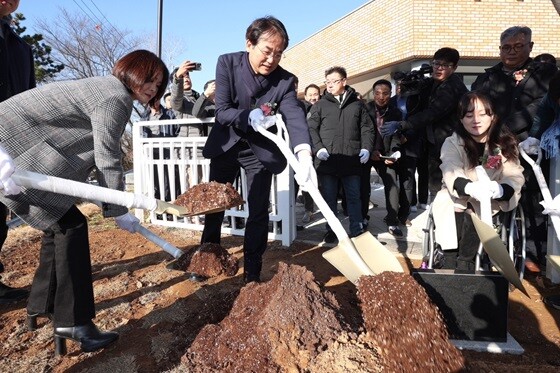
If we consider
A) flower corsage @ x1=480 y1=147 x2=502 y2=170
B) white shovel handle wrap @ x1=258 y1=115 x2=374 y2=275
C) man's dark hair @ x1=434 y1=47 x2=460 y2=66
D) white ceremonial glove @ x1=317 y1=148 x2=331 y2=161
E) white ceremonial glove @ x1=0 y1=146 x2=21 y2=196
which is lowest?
white shovel handle wrap @ x1=258 y1=115 x2=374 y2=275

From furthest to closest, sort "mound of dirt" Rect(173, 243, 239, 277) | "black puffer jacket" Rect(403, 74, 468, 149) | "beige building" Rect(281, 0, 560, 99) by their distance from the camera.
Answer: "beige building" Rect(281, 0, 560, 99) < "black puffer jacket" Rect(403, 74, 468, 149) < "mound of dirt" Rect(173, 243, 239, 277)

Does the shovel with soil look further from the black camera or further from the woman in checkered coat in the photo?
the black camera

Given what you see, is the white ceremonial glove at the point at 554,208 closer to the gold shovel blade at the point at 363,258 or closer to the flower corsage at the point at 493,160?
the flower corsage at the point at 493,160

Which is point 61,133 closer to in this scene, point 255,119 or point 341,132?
point 255,119

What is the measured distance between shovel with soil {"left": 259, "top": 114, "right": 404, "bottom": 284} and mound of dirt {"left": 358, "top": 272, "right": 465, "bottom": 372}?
239 millimetres

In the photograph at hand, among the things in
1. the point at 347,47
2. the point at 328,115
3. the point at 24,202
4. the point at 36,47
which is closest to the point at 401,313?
the point at 24,202

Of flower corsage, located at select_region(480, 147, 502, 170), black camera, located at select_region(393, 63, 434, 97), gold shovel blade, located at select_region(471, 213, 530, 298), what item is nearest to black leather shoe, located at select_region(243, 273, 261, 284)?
gold shovel blade, located at select_region(471, 213, 530, 298)

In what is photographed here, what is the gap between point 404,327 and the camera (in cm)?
179

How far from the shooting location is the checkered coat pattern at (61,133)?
6.07 ft

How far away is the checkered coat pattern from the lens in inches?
72.9

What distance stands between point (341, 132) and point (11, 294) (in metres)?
3.21

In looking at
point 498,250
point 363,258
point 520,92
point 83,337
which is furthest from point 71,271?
point 520,92

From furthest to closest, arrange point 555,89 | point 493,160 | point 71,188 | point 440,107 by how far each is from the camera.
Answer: point 440,107
point 555,89
point 493,160
point 71,188

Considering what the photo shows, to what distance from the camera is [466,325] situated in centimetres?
224
